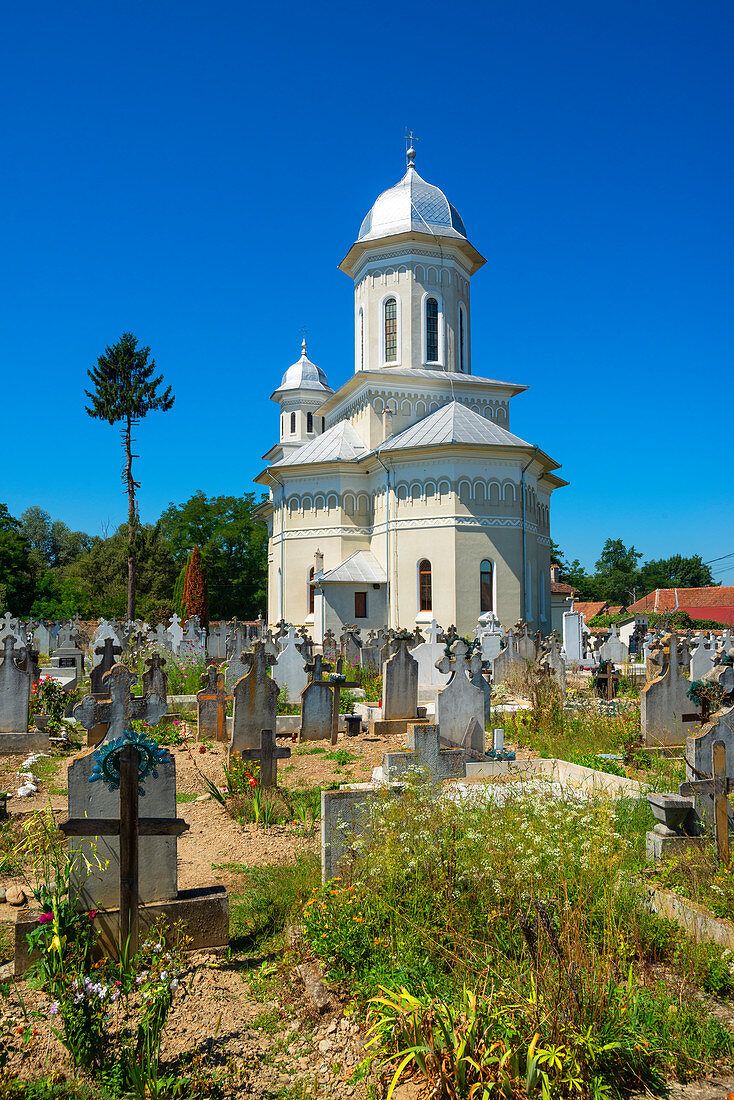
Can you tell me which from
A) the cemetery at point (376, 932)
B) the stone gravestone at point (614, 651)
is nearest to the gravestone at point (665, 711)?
the cemetery at point (376, 932)

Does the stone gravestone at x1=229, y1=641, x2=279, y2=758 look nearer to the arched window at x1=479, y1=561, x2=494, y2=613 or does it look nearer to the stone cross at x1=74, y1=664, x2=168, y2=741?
the stone cross at x1=74, y1=664, x2=168, y2=741

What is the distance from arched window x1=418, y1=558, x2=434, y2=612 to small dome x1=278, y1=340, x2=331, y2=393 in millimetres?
Result: 22743

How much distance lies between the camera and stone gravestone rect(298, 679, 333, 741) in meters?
10.6

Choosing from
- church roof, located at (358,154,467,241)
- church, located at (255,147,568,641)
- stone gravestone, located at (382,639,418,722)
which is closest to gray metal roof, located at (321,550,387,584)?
church, located at (255,147,568,641)

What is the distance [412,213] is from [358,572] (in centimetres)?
1611

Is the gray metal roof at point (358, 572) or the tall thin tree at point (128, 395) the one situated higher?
the tall thin tree at point (128, 395)

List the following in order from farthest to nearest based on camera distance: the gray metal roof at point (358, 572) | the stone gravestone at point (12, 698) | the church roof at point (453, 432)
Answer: the gray metal roof at point (358, 572) → the church roof at point (453, 432) → the stone gravestone at point (12, 698)

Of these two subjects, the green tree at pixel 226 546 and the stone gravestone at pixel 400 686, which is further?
the green tree at pixel 226 546

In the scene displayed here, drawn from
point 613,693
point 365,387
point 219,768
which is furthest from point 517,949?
point 365,387

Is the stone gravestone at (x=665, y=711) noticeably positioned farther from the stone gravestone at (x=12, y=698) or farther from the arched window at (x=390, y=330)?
the arched window at (x=390, y=330)

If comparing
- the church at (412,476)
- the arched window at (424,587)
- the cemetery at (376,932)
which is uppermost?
the church at (412,476)

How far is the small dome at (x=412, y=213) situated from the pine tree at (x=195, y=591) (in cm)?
1689

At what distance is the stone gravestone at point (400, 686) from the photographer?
10.5 metres

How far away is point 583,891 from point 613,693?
9.97 m
